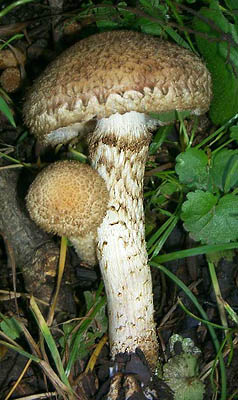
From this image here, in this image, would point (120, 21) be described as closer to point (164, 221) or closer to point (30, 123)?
point (30, 123)

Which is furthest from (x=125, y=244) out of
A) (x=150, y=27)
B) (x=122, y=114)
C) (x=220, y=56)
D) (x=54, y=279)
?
(x=150, y=27)

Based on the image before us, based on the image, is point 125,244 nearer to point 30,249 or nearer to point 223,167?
point 30,249

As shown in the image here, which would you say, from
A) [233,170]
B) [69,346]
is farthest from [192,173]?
[69,346]

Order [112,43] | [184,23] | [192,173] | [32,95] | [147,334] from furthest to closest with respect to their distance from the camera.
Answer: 1. [184,23]
2. [192,173]
3. [147,334]
4. [32,95]
5. [112,43]

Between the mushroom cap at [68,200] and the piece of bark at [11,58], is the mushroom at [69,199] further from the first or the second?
the piece of bark at [11,58]

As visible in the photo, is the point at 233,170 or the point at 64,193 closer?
the point at 64,193
